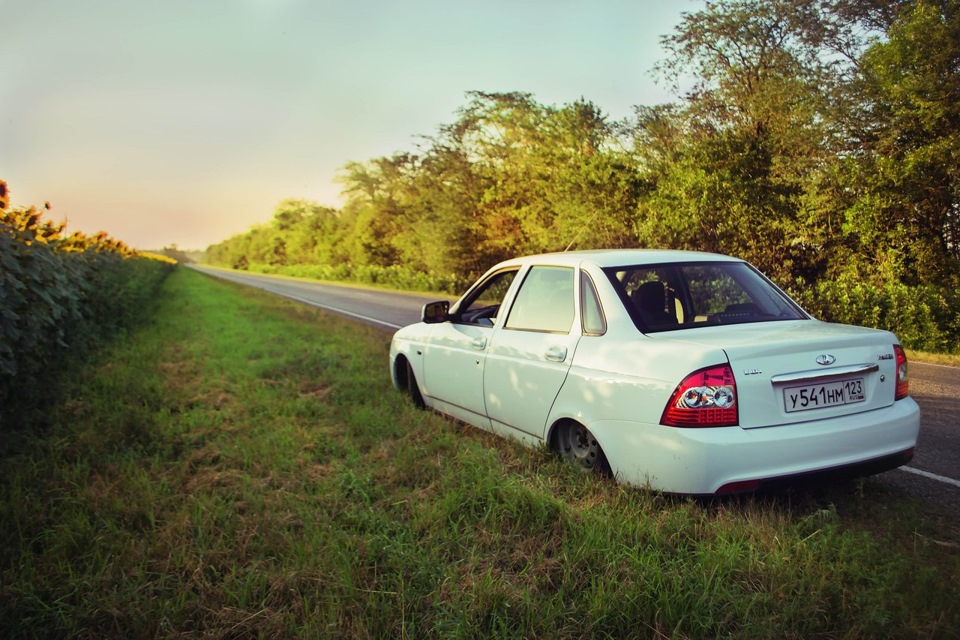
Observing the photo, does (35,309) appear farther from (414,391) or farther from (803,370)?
(803,370)

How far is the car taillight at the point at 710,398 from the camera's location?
10.3 ft

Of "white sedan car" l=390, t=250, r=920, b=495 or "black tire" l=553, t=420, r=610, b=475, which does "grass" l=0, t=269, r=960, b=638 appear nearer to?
"black tire" l=553, t=420, r=610, b=475

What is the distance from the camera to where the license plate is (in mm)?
3227

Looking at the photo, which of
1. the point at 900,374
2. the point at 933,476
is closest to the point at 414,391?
the point at 900,374

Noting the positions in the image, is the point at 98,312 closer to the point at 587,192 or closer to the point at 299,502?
the point at 299,502

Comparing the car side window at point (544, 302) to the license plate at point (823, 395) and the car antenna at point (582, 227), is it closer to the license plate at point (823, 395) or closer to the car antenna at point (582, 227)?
the license plate at point (823, 395)

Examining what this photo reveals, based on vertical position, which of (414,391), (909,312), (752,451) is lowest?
(414,391)

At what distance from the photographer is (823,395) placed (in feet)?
10.8

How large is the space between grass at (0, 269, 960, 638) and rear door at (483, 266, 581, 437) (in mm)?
280

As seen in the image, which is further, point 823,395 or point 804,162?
point 804,162

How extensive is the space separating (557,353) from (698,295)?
1.08 metres

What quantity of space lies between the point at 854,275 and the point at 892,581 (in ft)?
45.0

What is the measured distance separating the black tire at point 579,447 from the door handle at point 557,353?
40 centimetres

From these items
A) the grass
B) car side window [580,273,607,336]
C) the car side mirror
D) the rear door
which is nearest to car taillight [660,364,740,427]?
the grass
